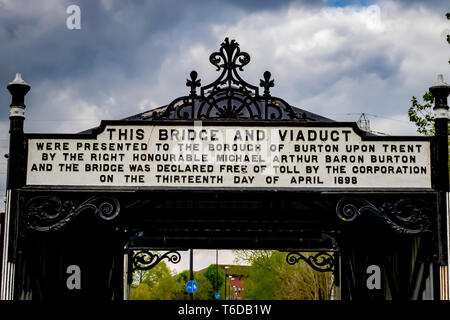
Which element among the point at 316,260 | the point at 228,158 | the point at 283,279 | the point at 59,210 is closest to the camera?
the point at 59,210

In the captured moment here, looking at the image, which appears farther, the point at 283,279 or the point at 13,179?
the point at 283,279

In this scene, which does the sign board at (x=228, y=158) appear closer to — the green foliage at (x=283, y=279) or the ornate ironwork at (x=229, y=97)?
the ornate ironwork at (x=229, y=97)

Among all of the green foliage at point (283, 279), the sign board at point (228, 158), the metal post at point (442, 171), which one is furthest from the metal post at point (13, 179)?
the green foliage at point (283, 279)

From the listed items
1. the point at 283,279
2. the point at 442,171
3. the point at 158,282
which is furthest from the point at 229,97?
the point at 158,282

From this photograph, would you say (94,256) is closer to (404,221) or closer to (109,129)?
(109,129)

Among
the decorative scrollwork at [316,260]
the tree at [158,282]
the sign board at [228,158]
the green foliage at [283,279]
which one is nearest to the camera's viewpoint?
the sign board at [228,158]

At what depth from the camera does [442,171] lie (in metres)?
9.30

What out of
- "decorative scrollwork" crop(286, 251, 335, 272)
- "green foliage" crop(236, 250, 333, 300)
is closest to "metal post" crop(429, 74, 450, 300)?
"decorative scrollwork" crop(286, 251, 335, 272)

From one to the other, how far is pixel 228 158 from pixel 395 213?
2.55 meters

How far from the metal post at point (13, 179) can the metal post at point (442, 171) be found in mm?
6013

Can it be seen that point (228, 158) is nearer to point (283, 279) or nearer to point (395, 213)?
point (395, 213)

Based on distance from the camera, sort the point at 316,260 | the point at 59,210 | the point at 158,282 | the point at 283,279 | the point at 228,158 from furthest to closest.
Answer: the point at 158,282
the point at 283,279
the point at 316,260
the point at 228,158
the point at 59,210

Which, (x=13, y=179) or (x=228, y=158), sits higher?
(x=228, y=158)

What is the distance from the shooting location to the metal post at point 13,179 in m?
9.09
